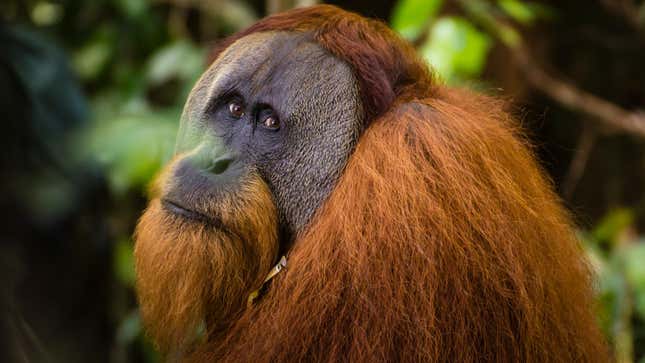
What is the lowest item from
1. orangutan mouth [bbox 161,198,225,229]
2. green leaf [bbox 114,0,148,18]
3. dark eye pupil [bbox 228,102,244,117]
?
green leaf [bbox 114,0,148,18]

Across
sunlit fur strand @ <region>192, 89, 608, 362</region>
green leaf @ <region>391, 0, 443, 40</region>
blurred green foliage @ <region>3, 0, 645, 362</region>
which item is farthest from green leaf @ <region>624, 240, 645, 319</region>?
sunlit fur strand @ <region>192, 89, 608, 362</region>

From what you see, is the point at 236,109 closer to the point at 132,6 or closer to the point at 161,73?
the point at 161,73

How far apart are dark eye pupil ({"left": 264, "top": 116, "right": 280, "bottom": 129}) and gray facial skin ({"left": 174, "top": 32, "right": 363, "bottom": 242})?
0.04 feet

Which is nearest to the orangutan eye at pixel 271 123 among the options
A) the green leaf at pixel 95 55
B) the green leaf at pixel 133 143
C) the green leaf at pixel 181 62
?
the green leaf at pixel 133 143

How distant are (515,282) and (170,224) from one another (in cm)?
71

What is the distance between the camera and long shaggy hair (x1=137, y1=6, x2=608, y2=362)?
167 cm

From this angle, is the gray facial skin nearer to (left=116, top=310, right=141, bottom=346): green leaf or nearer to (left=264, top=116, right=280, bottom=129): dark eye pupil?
(left=264, top=116, right=280, bottom=129): dark eye pupil

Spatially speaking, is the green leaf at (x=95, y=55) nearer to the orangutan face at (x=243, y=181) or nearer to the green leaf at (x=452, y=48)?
the green leaf at (x=452, y=48)

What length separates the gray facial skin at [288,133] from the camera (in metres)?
1.88

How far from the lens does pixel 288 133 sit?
1.92 m

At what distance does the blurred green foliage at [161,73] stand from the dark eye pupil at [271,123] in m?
0.46

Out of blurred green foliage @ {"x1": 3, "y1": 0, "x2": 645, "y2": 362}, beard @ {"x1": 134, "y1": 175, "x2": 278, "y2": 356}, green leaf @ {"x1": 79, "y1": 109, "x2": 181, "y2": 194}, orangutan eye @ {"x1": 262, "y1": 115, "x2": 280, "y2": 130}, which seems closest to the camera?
beard @ {"x1": 134, "y1": 175, "x2": 278, "y2": 356}

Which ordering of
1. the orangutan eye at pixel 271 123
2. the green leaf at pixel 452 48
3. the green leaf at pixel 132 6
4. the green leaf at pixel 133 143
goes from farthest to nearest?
the green leaf at pixel 132 6 < the green leaf at pixel 452 48 < the green leaf at pixel 133 143 < the orangutan eye at pixel 271 123

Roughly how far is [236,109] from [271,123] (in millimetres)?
101
